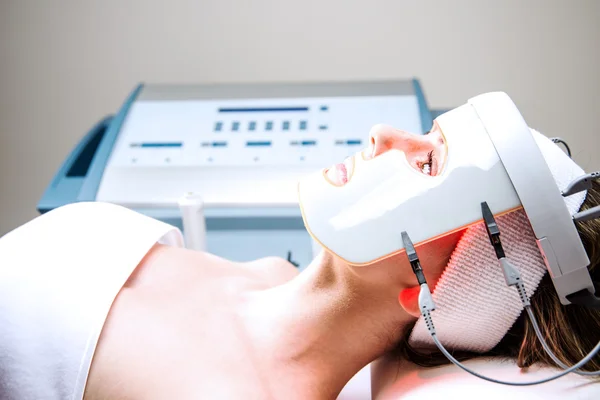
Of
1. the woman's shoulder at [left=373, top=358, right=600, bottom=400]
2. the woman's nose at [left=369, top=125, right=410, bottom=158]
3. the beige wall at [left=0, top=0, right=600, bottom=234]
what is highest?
the beige wall at [left=0, top=0, right=600, bottom=234]

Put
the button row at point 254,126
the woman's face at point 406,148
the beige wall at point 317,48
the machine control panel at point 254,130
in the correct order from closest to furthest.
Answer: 1. the woman's face at point 406,148
2. the machine control panel at point 254,130
3. the button row at point 254,126
4. the beige wall at point 317,48

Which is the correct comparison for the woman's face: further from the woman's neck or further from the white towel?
the white towel

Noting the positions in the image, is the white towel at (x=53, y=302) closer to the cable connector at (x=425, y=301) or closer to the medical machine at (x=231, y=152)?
the medical machine at (x=231, y=152)

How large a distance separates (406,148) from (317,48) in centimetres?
133

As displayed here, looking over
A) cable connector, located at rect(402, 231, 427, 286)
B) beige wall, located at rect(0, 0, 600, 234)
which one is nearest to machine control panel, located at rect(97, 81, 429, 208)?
beige wall, located at rect(0, 0, 600, 234)

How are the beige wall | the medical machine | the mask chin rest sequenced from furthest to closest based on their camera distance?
the beige wall → the medical machine → the mask chin rest

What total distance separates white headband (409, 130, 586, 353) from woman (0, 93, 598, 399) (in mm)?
33

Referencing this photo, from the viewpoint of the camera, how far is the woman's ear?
3.21 feet

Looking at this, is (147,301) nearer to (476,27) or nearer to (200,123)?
(200,123)

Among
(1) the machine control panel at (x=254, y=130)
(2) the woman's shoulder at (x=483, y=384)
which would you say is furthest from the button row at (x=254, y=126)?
(2) the woman's shoulder at (x=483, y=384)

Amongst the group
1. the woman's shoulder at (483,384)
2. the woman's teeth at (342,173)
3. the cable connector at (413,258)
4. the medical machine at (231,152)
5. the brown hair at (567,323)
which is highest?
the medical machine at (231,152)

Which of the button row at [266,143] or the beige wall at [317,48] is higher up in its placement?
the beige wall at [317,48]

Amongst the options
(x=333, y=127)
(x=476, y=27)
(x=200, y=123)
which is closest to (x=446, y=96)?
(x=476, y=27)

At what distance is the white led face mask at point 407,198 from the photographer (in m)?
0.89
